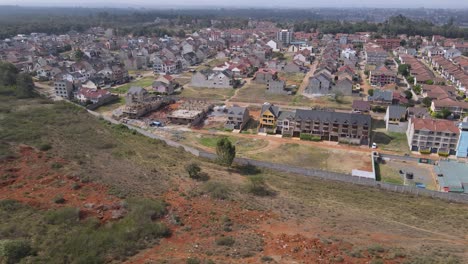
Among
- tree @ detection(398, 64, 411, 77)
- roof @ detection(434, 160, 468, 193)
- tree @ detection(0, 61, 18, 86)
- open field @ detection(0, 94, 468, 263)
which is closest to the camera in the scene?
open field @ detection(0, 94, 468, 263)

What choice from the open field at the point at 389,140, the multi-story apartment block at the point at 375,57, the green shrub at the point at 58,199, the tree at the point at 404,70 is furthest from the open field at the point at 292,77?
the green shrub at the point at 58,199

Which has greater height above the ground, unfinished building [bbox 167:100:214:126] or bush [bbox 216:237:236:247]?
unfinished building [bbox 167:100:214:126]

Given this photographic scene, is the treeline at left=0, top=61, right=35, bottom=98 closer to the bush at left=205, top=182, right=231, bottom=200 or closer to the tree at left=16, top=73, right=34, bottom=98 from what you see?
the tree at left=16, top=73, right=34, bottom=98

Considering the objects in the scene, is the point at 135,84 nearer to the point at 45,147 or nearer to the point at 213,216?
the point at 45,147

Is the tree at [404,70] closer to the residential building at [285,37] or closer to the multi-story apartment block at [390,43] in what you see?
the multi-story apartment block at [390,43]

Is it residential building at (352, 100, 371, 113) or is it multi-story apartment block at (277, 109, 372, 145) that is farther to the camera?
residential building at (352, 100, 371, 113)

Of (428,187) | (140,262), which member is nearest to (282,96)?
(428,187)

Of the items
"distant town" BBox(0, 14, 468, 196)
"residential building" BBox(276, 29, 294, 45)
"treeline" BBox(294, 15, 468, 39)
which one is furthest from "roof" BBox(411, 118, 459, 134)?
"treeline" BBox(294, 15, 468, 39)
